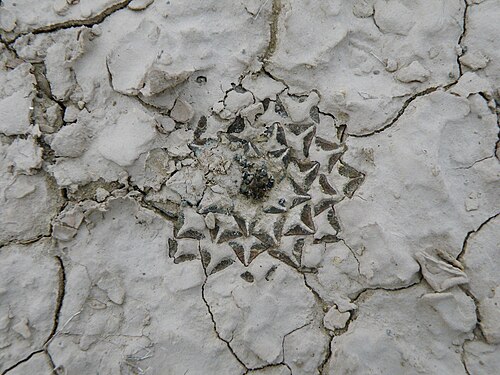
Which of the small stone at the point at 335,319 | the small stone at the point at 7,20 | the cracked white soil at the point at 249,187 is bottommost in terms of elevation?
the small stone at the point at 335,319

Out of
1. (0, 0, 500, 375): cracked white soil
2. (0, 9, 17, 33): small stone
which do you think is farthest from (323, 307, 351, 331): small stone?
(0, 9, 17, 33): small stone

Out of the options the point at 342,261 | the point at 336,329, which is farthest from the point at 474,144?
the point at 336,329

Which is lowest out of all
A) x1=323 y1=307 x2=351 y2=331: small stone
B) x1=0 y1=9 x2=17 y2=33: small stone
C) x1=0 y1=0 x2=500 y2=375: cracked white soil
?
x1=323 y1=307 x2=351 y2=331: small stone

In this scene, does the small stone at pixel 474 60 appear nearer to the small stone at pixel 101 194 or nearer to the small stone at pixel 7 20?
the small stone at pixel 101 194

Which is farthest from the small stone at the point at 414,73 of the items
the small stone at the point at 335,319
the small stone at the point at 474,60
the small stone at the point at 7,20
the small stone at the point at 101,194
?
the small stone at the point at 7,20

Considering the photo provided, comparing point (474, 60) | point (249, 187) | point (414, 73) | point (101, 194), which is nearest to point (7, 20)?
point (101, 194)

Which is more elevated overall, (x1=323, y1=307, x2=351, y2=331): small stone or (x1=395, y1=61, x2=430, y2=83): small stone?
(x1=395, y1=61, x2=430, y2=83): small stone

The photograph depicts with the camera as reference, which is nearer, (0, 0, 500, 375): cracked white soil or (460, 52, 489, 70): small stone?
(0, 0, 500, 375): cracked white soil

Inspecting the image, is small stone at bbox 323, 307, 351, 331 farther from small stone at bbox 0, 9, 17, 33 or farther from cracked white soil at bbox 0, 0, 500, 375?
small stone at bbox 0, 9, 17, 33

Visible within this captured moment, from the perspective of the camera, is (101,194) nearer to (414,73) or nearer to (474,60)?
(414,73)
